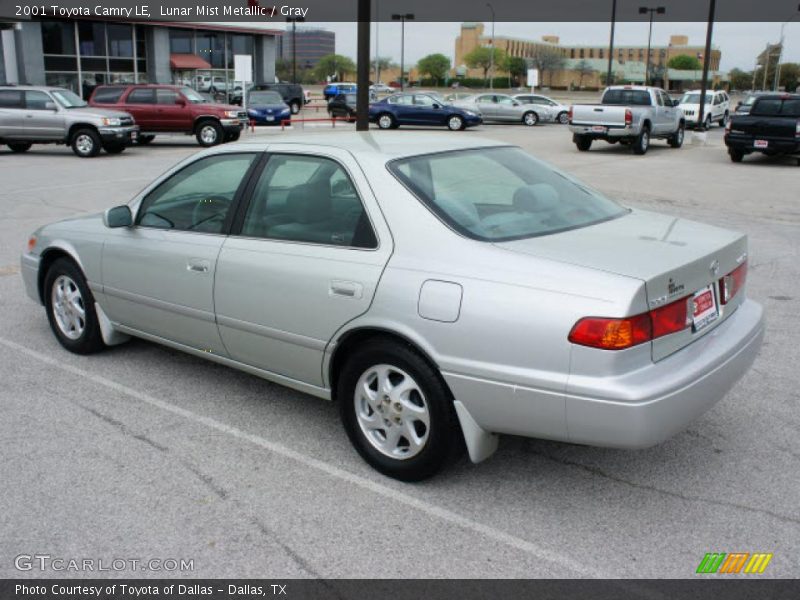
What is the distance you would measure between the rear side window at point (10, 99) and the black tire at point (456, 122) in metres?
16.3

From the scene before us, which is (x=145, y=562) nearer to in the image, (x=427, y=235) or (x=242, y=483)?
(x=242, y=483)

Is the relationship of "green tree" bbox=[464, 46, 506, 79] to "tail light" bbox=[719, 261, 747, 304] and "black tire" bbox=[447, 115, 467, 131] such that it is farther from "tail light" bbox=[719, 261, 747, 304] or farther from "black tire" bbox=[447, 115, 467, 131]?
"tail light" bbox=[719, 261, 747, 304]

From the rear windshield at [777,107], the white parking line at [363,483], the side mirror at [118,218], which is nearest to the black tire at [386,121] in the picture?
the rear windshield at [777,107]

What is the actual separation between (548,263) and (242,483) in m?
1.69

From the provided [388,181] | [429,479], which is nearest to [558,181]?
[388,181]

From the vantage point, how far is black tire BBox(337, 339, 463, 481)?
3332 millimetres

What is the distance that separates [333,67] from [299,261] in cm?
13489

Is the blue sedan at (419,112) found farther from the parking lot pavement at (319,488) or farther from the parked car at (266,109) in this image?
the parking lot pavement at (319,488)

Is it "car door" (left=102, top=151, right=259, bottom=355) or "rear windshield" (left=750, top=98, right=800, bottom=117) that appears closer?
"car door" (left=102, top=151, right=259, bottom=355)

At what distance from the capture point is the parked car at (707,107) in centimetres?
→ 3350

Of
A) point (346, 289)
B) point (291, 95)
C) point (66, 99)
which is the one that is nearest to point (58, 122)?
point (66, 99)

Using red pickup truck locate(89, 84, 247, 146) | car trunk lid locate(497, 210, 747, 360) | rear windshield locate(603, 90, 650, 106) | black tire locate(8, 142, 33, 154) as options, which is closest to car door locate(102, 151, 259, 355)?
car trunk lid locate(497, 210, 747, 360)

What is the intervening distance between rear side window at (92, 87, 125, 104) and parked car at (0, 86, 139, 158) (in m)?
2.63
